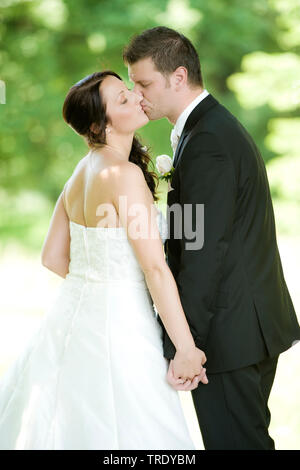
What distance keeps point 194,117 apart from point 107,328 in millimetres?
907

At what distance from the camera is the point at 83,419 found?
2.30m

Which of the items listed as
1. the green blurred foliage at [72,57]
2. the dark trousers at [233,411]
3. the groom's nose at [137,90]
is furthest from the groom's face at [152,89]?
the green blurred foliage at [72,57]

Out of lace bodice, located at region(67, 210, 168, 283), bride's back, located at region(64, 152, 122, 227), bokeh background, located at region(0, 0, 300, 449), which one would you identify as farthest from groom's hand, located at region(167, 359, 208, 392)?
bokeh background, located at region(0, 0, 300, 449)

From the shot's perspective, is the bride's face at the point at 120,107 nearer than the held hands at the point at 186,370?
No

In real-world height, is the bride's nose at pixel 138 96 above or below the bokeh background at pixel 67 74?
below

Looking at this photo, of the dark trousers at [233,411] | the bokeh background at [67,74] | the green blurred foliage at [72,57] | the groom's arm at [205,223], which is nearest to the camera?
the groom's arm at [205,223]

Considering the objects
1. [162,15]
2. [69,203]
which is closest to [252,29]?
[162,15]

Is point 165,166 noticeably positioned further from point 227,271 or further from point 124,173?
point 227,271

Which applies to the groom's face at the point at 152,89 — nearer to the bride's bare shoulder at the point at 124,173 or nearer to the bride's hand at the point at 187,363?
the bride's bare shoulder at the point at 124,173

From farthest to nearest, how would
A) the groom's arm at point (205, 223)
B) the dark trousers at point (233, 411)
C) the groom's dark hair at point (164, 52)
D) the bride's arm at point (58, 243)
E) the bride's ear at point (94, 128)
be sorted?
1. the bride's arm at point (58, 243)
2. the groom's dark hair at point (164, 52)
3. the bride's ear at point (94, 128)
4. the dark trousers at point (233, 411)
5. the groom's arm at point (205, 223)

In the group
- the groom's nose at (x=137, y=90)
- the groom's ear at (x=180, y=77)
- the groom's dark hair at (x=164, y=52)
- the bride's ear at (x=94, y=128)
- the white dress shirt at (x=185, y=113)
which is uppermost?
the groom's dark hair at (x=164, y=52)

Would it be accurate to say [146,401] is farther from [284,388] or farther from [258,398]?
[284,388]

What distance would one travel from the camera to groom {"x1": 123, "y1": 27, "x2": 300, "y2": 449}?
229 centimetres

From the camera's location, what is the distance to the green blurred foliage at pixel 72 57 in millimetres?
10953
